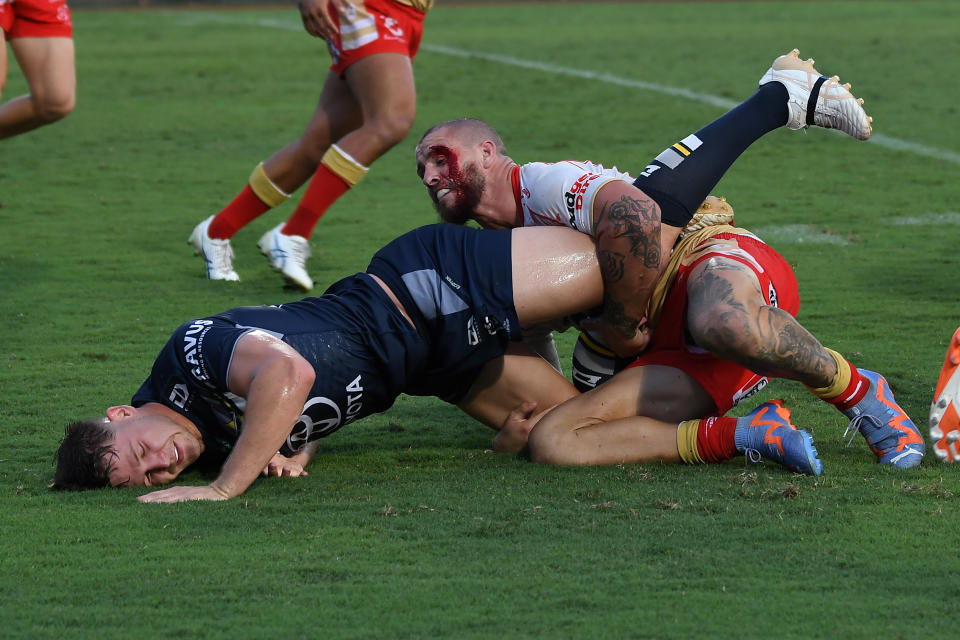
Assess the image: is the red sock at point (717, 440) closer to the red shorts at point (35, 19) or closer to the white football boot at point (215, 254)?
the white football boot at point (215, 254)

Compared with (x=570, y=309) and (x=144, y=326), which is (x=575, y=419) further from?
(x=144, y=326)

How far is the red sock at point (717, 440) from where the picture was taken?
3.62 meters

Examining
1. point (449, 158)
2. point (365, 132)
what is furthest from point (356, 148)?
point (449, 158)

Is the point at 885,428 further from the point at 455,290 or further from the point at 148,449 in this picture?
the point at 148,449

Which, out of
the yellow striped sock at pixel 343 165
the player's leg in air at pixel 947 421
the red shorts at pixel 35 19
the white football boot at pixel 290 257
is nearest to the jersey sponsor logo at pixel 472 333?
the player's leg in air at pixel 947 421

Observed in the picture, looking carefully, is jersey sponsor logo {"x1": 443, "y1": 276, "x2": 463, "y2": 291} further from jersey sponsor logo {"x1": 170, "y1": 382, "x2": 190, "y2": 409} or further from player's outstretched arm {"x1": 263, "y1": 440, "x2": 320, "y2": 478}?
jersey sponsor logo {"x1": 170, "y1": 382, "x2": 190, "y2": 409}

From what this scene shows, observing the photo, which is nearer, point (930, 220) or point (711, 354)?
point (711, 354)

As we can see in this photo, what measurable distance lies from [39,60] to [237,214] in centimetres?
125

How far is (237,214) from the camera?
236 inches

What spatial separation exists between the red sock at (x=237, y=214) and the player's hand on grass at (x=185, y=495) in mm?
2665

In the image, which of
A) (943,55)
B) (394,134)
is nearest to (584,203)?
(394,134)

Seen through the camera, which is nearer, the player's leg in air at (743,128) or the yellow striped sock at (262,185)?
the player's leg in air at (743,128)

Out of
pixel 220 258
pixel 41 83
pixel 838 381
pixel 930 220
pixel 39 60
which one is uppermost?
pixel 39 60

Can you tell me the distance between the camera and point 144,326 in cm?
537
